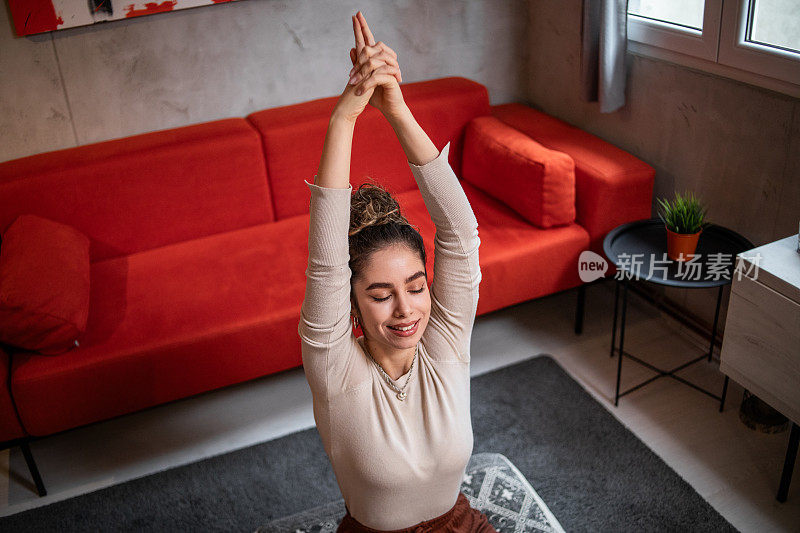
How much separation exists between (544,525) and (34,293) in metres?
1.57

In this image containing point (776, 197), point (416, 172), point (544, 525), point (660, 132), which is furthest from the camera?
point (660, 132)

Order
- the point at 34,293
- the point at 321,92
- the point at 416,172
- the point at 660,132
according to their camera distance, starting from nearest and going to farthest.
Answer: the point at 416,172, the point at 34,293, the point at 660,132, the point at 321,92

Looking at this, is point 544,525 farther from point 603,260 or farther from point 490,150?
point 490,150

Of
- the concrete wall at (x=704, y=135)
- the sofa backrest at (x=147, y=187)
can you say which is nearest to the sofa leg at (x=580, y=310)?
the concrete wall at (x=704, y=135)

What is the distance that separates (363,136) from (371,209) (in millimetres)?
1721

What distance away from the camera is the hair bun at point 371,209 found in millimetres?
1282

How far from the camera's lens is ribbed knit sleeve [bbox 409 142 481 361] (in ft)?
4.15

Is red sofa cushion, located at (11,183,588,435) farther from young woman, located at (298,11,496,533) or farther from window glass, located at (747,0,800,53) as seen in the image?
young woman, located at (298,11,496,533)

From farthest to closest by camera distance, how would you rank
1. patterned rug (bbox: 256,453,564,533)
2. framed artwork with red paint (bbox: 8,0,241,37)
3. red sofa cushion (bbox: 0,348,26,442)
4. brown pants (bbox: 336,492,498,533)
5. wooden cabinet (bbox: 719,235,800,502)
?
framed artwork with red paint (bbox: 8,0,241,37), red sofa cushion (bbox: 0,348,26,442), wooden cabinet (bbox: 719,235,800,502), patterned rug (bbox: 256,453,564,533), brown pants (bbox: 336,492,498,533)

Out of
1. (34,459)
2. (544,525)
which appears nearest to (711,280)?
(544,525)

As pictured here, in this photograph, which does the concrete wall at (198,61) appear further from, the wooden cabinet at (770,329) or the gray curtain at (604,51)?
the wooden cabinet at (770,329)

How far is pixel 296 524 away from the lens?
5.67 feet

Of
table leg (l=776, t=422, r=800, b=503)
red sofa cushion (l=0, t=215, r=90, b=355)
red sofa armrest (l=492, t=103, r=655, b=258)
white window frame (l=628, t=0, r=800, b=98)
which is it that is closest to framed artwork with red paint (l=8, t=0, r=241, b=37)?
red sofa cushion (l=0, t=215, r=90, b=355)

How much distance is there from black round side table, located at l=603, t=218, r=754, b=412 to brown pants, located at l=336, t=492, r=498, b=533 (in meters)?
1.08
